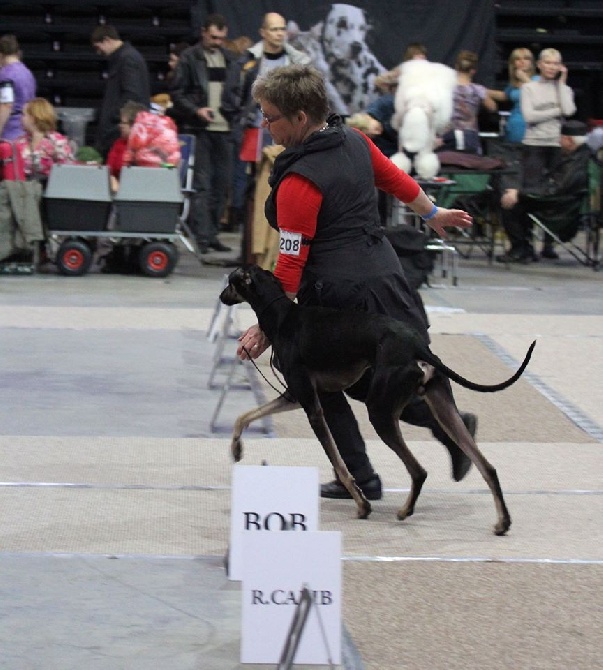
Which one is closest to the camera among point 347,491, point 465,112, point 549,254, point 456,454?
point 456,454

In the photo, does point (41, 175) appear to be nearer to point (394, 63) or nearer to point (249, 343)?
point (394, 63)

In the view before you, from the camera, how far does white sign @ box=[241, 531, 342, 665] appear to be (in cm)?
387

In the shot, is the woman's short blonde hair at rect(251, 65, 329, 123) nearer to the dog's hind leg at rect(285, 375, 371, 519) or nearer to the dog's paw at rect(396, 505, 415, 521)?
the dog's hind leg at rect(285, 375, 371, 519)

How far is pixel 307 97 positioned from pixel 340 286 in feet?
2.31

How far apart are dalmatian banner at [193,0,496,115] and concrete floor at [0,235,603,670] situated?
776 cm

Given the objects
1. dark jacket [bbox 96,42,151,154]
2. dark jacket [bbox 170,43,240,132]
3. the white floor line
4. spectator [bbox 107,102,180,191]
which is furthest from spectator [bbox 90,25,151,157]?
the white floor line

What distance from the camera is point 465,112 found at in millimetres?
14812

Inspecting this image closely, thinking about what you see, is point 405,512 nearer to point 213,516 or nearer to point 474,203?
point 213,516

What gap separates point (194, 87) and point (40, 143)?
1.77 metres

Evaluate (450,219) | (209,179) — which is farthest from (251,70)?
(450,219)

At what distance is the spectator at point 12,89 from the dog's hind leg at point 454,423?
28.3 feet

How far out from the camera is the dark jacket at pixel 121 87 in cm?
1398

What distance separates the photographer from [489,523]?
18.8ft

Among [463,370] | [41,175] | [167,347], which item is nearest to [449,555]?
[463,370]
